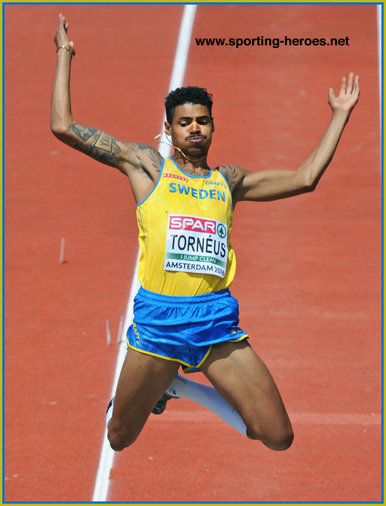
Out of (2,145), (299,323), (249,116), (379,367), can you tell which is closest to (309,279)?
(299,323)

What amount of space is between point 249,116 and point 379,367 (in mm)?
5422

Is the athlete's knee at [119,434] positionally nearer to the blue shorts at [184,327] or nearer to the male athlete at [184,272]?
the male athlete at [184,272]

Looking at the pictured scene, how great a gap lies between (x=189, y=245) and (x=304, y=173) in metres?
0.81

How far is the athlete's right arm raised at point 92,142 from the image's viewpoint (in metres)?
5.27

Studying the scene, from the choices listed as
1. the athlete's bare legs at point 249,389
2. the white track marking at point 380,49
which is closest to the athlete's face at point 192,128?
the athlete's bare legs at point 249,389

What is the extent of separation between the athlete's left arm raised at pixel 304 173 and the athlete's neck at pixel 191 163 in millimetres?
148

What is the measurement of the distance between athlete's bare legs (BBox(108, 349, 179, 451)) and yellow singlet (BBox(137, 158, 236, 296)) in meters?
0.40

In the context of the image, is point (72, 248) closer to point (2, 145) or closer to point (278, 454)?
point (2, 145)

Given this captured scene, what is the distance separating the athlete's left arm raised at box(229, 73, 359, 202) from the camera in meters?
5.44

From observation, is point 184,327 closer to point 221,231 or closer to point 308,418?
point 221,231

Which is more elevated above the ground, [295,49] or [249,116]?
[295,49]

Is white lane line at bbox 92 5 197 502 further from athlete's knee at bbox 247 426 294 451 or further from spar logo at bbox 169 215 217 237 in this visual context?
athlete's knee at bbox 247 426 294 451

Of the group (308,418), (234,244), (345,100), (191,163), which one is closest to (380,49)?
(234,244)

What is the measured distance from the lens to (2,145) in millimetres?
12430
